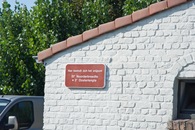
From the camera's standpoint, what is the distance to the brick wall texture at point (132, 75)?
31.4ft

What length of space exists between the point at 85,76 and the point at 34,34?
5.92 m

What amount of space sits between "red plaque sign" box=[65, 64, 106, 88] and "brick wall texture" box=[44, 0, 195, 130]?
96 mm

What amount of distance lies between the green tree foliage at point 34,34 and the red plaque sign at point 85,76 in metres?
5.05

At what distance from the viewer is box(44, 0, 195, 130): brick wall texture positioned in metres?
9.58

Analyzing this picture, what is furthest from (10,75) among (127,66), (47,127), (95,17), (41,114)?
(127,66)

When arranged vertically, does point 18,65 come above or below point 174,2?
below

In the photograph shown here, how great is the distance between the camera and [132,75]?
32.2ft

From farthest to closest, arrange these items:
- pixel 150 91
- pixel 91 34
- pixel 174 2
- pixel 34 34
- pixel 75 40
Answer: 1. pixel 34 34
2. pixel 75 40
3. pixel 91 34
4. pixel 150 91
5. pixel 174 2

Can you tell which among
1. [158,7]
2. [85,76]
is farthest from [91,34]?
[158,7]

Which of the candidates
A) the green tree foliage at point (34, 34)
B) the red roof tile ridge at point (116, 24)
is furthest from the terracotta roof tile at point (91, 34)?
the green tree foliage at point (34, 34)

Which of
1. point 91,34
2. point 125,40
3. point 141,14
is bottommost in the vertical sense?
point 125,40

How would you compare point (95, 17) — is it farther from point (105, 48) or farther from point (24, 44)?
point (105, 48)

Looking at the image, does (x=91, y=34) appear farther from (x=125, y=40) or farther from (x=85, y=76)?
(x=85, y=76)

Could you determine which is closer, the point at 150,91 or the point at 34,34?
the point at 150,91
